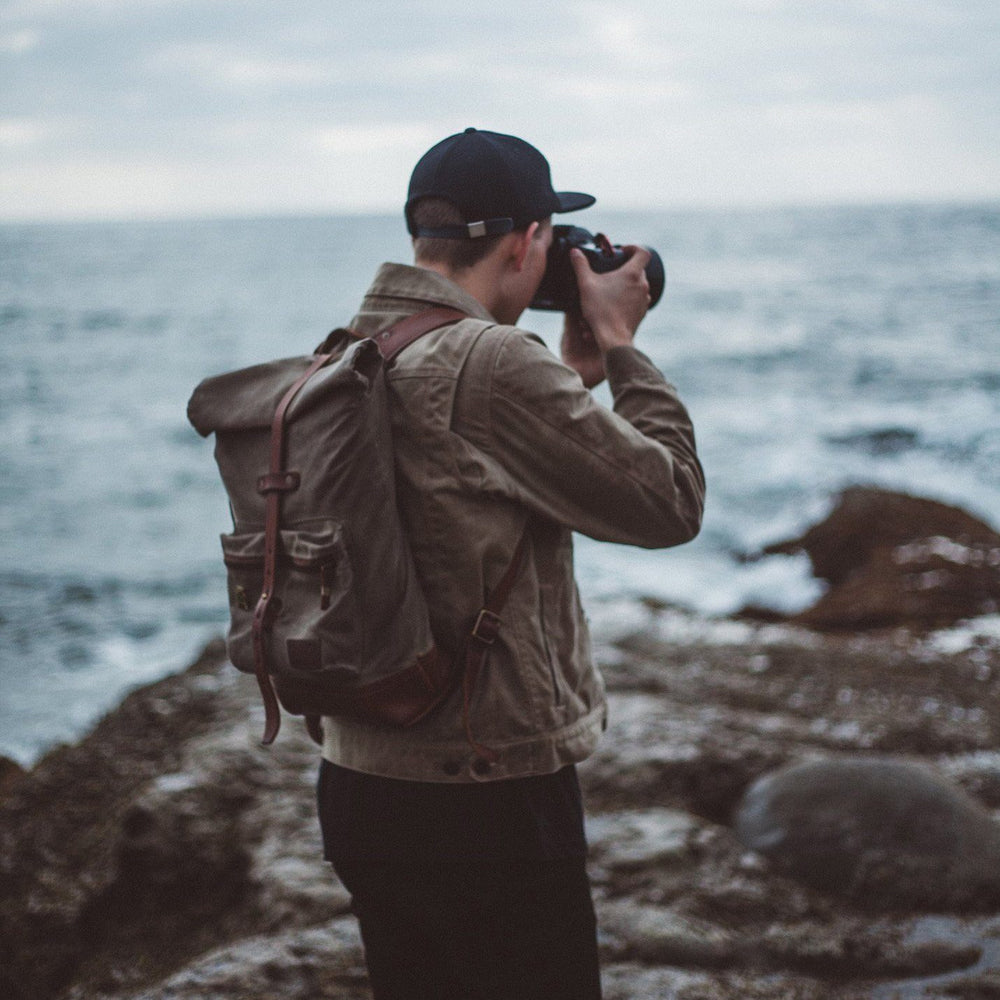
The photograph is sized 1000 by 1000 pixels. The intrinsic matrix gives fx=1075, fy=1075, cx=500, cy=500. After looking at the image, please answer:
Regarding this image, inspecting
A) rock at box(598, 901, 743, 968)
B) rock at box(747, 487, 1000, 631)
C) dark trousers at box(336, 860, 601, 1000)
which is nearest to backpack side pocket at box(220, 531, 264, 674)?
dark trousers at box(336, 860, 601, 1000)

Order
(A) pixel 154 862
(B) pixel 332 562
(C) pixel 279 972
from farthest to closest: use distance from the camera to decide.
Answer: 1. (A) pixel 154 862
2. (C) pixel 279 972
3. (B) pixel 332 562

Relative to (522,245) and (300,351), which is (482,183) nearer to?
(522,245)

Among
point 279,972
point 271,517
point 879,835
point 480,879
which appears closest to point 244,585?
point 271,517

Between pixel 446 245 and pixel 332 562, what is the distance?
61cm

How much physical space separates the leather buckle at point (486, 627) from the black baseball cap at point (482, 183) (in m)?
0.64

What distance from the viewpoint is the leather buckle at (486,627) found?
1.71 meters

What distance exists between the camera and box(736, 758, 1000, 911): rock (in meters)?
3.39

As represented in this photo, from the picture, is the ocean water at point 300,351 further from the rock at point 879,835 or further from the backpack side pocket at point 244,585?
the backpack side pocket at point 244,585

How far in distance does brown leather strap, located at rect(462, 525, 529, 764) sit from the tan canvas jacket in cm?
1

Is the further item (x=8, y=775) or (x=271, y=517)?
(x=8, y=775)

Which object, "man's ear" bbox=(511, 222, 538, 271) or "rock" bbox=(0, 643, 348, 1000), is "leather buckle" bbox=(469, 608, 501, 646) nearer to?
"man's ear" bbox=(511, 222, 538, 271)

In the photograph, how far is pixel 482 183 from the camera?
1800mm

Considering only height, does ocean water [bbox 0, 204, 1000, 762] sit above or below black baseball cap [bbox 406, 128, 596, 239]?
below

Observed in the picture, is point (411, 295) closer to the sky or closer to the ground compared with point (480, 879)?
closer to the sky
